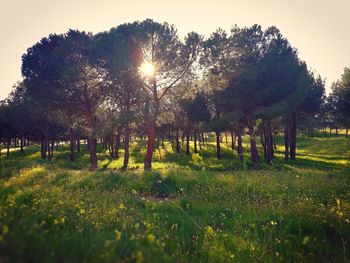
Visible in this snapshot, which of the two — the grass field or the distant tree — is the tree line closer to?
the grass field

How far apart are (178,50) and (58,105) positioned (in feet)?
41.0

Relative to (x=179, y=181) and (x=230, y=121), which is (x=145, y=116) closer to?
(x=230, y=121)

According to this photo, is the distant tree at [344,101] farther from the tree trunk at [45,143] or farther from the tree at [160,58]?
the tree trunk at [45,143]

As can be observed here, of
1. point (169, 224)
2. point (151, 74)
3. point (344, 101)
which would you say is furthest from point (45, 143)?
point (344, 101)

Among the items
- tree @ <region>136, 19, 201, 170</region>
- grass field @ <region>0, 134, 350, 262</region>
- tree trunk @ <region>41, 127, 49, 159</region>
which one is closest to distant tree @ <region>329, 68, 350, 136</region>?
tree @ <region>136, 19, 201, 170</region>

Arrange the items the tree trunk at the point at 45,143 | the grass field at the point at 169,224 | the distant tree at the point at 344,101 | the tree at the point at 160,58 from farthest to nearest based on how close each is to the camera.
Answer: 1. the tree trunk at the point at 45,143
2. the distant tree at the point at 344,101
3. the tree at the point at 160,58
4. the grass field at the point at 169,224

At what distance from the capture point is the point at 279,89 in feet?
79.9

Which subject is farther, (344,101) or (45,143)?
(45,143)

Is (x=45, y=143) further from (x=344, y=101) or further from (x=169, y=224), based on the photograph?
(x=344, y=101)

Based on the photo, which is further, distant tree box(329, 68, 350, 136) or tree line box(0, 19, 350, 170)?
distant tree box(329, 68, 350, 136)

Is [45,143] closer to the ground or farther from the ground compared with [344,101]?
closer to the ground

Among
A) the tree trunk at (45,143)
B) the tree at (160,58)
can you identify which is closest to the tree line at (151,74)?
the tree at (160,58)

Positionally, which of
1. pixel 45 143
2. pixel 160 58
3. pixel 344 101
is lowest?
pixel 45 143

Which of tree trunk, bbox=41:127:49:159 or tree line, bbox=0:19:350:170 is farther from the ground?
tree line, bbox=0:19:350:170
